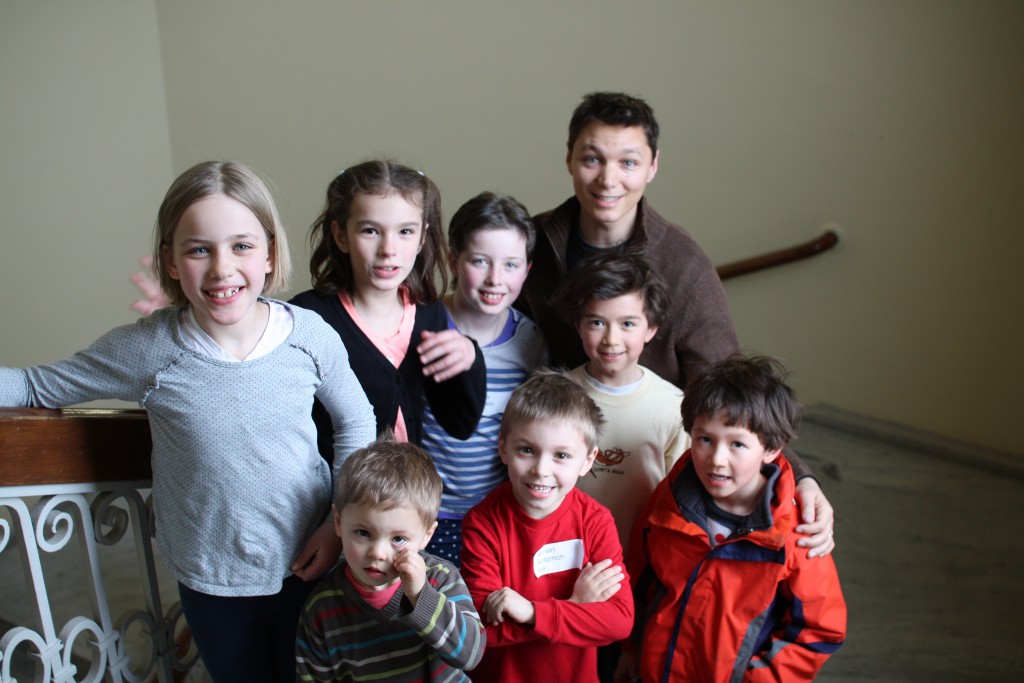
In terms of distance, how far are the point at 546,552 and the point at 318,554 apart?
39 centimetres

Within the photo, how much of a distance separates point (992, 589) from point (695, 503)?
5.28ft

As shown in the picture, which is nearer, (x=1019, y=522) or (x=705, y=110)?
(x=1019, y=522)

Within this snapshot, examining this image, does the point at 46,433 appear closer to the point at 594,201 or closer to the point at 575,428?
the point at 575,428

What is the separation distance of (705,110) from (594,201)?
1719 millimetres

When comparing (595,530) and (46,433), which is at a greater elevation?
(46,433)

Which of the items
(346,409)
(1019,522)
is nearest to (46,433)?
(346,409)

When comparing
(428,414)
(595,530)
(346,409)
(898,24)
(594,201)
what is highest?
(898,24)

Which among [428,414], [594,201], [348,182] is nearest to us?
[348,182]

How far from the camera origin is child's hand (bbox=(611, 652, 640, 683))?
173cm

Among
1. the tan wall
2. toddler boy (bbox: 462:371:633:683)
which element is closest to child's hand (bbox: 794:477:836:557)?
toddler boy (bbox: 462:371:633:683)

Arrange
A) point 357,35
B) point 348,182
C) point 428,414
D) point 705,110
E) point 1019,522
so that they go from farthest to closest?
1. point 357,35
2. point 705,110
3. point 1019,522
4. point 428,414
5. point 348,182

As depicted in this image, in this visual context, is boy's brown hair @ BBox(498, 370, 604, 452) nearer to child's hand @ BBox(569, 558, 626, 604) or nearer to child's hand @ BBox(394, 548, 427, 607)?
child's hand @ BBox(569, 558, 626, 604)

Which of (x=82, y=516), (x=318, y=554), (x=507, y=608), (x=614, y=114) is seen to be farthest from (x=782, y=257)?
(x=82, y=516)

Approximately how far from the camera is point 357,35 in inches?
146
